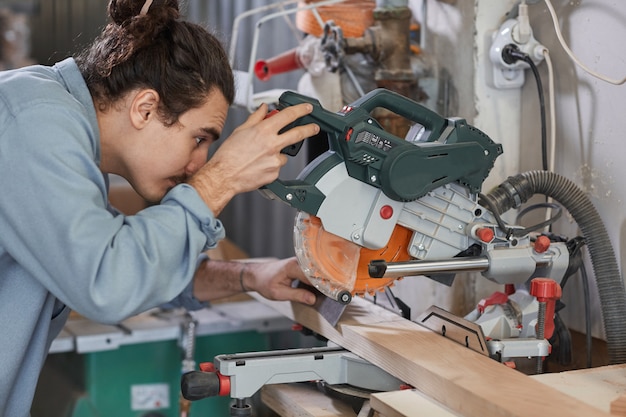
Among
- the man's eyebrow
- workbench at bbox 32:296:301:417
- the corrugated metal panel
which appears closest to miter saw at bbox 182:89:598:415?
the man's eyebrow

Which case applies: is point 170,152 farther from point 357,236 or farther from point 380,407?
point 380,407

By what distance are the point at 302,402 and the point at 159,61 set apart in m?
0.63

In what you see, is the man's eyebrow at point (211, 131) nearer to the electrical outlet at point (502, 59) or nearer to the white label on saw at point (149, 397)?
the electrical outlet at point (502, 59)

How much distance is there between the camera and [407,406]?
1.21 meters

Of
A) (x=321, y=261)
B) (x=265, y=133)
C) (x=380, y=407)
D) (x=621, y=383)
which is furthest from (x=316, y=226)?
(x=621, y=383)

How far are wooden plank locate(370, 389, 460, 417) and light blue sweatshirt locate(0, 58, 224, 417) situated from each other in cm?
35

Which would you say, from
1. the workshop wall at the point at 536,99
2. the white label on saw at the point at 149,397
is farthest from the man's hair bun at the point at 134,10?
the white label on saw at the point at 149,397

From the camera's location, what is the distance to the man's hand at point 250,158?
135 cm

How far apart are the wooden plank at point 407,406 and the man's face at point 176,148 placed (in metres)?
0.52

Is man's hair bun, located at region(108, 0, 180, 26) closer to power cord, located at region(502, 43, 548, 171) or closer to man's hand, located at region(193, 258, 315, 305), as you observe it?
man's hand, located at region(193, 258, 315, 305)

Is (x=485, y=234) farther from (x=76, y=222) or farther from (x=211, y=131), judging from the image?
(x=76, y=222)

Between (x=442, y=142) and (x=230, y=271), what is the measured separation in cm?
62

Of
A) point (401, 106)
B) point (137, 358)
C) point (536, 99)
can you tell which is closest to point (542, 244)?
point (401, 106)

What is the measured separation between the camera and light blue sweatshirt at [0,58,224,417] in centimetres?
121
